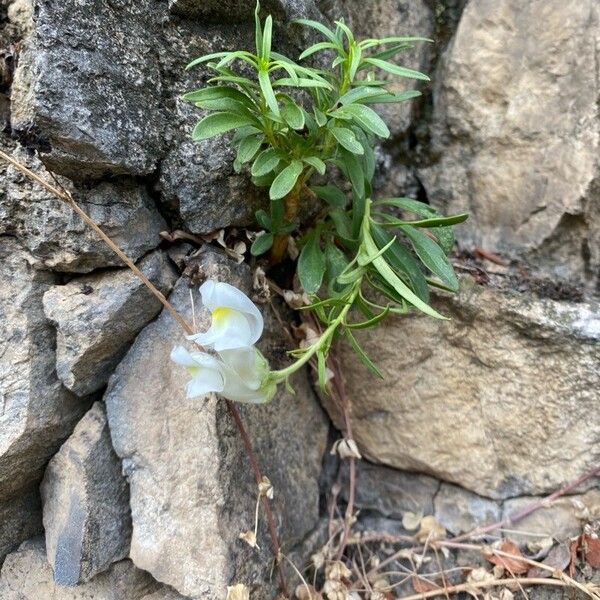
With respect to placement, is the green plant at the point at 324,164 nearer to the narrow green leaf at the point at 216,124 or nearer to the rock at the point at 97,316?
the narrow green leaf at the point at 216,124

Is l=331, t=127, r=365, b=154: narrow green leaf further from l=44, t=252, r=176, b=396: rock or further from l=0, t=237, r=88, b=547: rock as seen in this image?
l=0, t=237, r=88, b=547: rock

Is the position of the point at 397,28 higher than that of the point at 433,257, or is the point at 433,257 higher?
the point at 397,28

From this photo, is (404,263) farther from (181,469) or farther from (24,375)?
(24,375)

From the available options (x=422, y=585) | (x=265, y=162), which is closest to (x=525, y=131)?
(x=265, y=162)

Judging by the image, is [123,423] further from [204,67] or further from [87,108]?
[204,67]

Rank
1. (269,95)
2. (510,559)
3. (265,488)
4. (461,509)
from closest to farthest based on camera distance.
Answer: (269,95) → (265,488) → (510,559) → (461,509)

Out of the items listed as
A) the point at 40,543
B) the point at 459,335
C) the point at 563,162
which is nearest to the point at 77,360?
the point at 40,543
